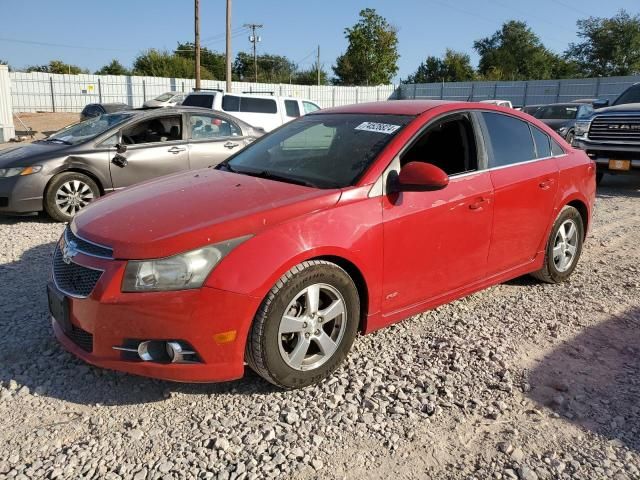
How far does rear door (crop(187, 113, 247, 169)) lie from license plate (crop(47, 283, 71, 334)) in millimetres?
4863

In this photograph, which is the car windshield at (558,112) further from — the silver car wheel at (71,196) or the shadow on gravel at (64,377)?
the shadow on gravel at (64,377)

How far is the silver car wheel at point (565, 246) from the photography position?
15.9ft

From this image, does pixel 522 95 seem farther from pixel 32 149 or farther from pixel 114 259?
pixel 114 259

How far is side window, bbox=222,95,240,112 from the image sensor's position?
14279 mm

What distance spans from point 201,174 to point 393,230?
1.56 m

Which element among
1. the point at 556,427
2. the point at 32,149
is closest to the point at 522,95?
the point at 32,149

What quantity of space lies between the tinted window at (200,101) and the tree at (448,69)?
57.8 metres

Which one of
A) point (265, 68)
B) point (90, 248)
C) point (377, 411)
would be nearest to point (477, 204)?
point (377, 411)

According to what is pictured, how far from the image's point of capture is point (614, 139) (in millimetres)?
10281

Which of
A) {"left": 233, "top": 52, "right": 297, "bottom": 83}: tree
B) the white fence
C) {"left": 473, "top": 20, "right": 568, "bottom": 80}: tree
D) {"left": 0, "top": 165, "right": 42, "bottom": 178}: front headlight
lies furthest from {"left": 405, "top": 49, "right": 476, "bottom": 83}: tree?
{"left": 0, "top": 165, "right": 42, "bottom": 178}: front headlight

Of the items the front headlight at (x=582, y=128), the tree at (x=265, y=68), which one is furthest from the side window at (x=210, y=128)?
the tree at (x=265, y=68)

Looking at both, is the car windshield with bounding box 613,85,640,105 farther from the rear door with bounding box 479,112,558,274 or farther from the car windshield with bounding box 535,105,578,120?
the rear door with bounding box 479,112,558,274

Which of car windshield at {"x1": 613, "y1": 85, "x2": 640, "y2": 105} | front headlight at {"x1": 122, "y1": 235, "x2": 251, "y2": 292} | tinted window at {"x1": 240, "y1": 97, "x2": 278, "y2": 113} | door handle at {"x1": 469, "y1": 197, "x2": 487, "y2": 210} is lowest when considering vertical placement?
front headlight at {"x1": 122, "y1": 235, "x2": 251, "y2": 292}

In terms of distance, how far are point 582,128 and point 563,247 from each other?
24.3 ft
